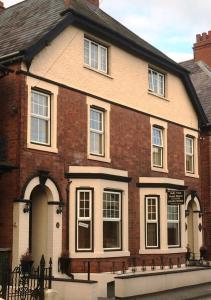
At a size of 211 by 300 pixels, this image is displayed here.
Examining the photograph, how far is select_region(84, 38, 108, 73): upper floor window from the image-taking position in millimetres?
18897

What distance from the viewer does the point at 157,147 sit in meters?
22.1

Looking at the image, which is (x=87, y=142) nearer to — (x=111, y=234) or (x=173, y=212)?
(x=111, y=234)

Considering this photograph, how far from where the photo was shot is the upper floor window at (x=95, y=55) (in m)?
18.9

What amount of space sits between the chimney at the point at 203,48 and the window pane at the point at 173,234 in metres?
13.3

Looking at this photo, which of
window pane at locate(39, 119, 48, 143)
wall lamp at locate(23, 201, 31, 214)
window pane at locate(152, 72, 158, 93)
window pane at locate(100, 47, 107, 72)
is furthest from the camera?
window pane at locate(152, 72, 158, 93)

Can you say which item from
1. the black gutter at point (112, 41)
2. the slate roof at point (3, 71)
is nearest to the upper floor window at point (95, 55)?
the black gutter at point (112, 41)

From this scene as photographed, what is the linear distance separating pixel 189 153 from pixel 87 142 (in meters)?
7.58

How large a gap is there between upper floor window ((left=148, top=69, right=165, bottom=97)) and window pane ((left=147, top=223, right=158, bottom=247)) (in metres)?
5.69

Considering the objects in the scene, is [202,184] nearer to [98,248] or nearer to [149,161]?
[149,161]

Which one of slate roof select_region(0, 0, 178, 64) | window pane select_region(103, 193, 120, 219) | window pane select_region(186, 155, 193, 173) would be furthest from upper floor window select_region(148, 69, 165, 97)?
window pane select_region(103, 193, 120, 219)

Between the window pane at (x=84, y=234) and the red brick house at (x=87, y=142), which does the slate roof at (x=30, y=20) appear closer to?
the red brick house at (x=87, y=142)

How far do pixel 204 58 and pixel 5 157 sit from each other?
1891cm

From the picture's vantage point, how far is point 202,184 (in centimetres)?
2562

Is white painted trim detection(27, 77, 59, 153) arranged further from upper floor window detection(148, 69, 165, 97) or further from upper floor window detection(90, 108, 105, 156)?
upper floor window detection(148, 69, 165, 97)
